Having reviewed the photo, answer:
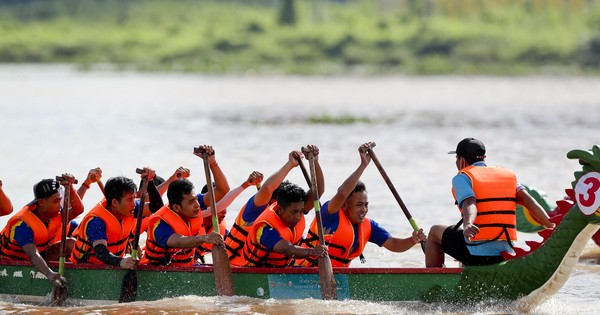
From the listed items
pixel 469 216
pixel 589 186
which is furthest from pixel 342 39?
pixel 589 186

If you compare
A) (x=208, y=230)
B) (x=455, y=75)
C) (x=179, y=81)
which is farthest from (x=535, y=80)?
(x=208, y=230)

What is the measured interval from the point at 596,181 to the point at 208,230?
137 inches

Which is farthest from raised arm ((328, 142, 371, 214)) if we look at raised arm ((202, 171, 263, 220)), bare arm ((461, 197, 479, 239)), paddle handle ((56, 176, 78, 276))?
paddle handle ((56, 176, 78, 276))

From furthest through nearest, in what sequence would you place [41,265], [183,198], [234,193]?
[234,193] < [41,265] < [183,198]

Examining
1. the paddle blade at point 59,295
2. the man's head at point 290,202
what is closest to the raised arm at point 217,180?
the man's head at point 290,202

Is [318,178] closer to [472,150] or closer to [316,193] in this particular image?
[316,193]

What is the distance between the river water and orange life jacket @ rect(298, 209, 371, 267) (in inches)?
15.7

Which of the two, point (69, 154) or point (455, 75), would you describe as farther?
point (455, 75)

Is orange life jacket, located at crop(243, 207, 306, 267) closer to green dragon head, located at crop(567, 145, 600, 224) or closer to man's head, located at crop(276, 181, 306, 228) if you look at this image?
man's head, located at crop(276, 181, 306, 228)

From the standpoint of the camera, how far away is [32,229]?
30.9ft

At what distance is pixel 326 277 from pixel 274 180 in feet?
2.94

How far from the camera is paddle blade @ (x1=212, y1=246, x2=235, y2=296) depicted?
8.76 m

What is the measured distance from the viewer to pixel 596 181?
7.69 meters

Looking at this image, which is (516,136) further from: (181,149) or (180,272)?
(180,272)
